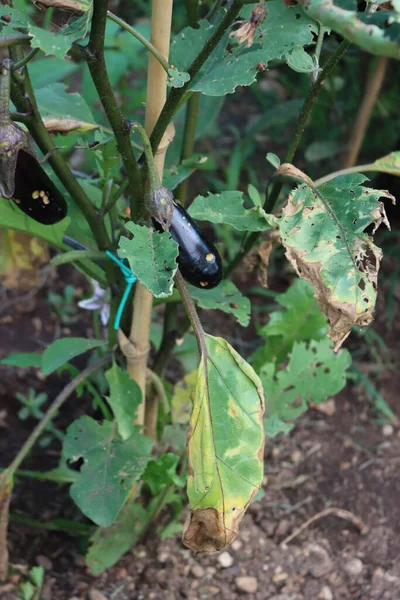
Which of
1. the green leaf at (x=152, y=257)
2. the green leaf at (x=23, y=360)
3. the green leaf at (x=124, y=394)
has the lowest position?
the green leaf at (x=23, y=360)

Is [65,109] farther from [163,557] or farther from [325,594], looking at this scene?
[325,594]

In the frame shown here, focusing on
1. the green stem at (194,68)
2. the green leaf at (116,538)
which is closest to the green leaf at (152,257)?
the green stem at (194,68)

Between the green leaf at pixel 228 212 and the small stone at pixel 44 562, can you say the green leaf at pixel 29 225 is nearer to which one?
the green leaf at pixel 228 212

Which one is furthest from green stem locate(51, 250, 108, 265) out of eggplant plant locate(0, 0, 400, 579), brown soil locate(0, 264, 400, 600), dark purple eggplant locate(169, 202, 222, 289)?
brown soil locate(0, 264, 400, 600)

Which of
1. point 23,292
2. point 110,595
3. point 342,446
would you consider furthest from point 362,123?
point 110,595

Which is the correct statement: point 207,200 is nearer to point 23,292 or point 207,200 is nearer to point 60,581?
point 60,581

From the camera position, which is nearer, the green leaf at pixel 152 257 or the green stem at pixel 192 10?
the green leaf at pixel 152 257

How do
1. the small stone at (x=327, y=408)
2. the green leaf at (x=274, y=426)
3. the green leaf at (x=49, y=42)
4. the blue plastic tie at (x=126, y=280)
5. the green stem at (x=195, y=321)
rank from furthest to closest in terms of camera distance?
the small stone at (x=327, y=408)
the green leaf at (x=274, y=426)
the blue plastic tie at (x=126, y=280)
the green stem at (x=195, y=321)
the green leaf at (x=49, y=42)

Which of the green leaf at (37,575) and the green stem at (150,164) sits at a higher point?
the green stem at (150,164)
